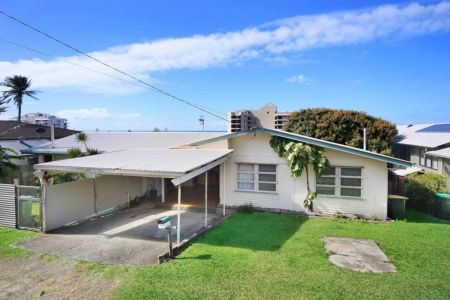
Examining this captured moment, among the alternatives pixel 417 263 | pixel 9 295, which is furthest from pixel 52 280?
pixel 417 263

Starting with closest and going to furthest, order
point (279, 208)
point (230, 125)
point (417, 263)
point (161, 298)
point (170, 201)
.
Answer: point (161, 298), point (417, 263), point (279, 208), point (170, 201), point (230, 125)

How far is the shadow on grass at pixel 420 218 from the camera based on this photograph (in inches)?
509

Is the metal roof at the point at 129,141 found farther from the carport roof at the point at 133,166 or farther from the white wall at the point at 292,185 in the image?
the carport roof at the point at 133,166

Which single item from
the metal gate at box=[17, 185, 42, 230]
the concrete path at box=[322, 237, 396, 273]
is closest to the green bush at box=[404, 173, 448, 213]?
the concrete path at box=[322, 237, 396, 273]

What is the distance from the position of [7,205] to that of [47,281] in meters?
5.66

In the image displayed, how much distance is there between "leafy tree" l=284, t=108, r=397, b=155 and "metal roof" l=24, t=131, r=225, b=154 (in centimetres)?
931

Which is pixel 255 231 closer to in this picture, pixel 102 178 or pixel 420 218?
pixel 102 178

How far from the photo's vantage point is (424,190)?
14602 millimetres

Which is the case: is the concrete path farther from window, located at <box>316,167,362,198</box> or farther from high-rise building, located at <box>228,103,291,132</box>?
high-rise building, located at <box>228,103,291,132</box>

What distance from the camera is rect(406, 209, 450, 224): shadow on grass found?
42.4 feet

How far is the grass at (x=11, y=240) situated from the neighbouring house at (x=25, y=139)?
27.7 feet

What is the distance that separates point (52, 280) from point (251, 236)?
597cm

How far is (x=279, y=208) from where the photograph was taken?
1418 cm

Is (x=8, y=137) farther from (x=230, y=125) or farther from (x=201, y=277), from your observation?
(x=201, y=277)
